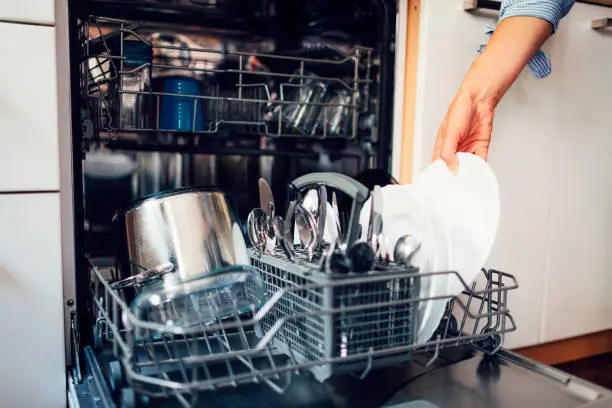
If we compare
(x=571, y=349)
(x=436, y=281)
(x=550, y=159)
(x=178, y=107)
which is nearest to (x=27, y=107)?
(x=178, y=107)

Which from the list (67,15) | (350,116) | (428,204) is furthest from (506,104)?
(67,15)

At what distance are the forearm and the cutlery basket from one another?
0.48 m

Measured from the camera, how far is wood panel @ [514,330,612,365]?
1265 millimetres

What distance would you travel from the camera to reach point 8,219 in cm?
77

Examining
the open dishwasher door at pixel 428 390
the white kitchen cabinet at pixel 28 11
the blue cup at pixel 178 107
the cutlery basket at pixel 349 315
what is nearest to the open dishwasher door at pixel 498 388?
the open dishwasher door at pixel 428 390

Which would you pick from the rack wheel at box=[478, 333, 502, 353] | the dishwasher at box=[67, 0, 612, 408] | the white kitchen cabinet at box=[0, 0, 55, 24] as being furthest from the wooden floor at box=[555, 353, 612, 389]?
the white kitchen cabinet at box=[0, 0, 55, 24]

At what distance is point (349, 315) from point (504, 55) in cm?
61

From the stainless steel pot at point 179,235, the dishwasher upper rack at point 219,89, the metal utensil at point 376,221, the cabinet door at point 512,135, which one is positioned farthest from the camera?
the cabinet door at point 512,135

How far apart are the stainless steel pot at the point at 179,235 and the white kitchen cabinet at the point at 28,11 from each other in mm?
289

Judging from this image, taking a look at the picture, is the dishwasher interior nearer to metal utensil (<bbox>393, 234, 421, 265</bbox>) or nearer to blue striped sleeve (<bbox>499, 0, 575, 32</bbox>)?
metal utensil (<bbox>393, 234, 421, 265</bbox>)

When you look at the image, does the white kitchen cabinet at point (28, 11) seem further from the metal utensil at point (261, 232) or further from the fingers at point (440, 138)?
the fingers at point (440, 138)

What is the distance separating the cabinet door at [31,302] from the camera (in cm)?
78

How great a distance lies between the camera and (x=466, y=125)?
966 mm

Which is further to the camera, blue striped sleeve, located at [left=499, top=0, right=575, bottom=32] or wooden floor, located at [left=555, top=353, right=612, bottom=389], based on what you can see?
wooden floor, located at [left=555, top=353, right=612, bottom=389]
